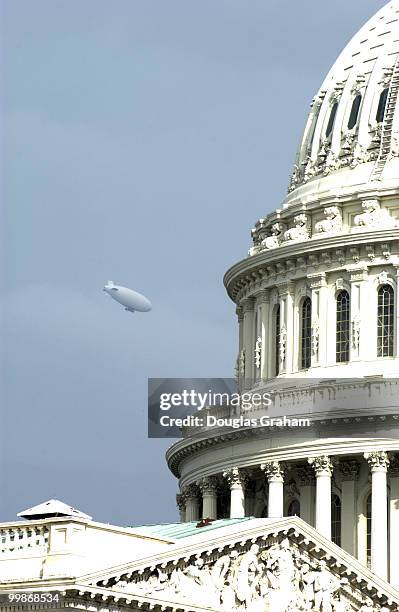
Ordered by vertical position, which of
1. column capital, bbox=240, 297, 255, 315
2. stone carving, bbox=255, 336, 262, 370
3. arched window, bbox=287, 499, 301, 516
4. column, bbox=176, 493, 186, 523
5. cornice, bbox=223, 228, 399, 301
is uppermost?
cornice, bbox=223, 228, 399, 301

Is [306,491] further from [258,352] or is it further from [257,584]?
[257,584]

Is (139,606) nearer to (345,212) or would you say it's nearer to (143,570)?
(143,570)

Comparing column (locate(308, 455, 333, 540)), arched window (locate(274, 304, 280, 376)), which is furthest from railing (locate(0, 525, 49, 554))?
arched window (locate(274, 304, 280, 376))

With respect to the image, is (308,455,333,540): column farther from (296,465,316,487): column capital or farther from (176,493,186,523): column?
(176,493,186,523): column

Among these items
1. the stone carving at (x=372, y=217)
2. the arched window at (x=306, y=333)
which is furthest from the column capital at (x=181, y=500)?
the stone carving at (x=372, y=217)

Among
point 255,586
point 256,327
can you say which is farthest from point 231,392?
point 255,586

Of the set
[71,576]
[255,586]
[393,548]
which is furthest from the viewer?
[393,548]

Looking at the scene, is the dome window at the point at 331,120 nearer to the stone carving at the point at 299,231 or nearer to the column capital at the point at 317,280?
the stone carving at the point at 299,231
